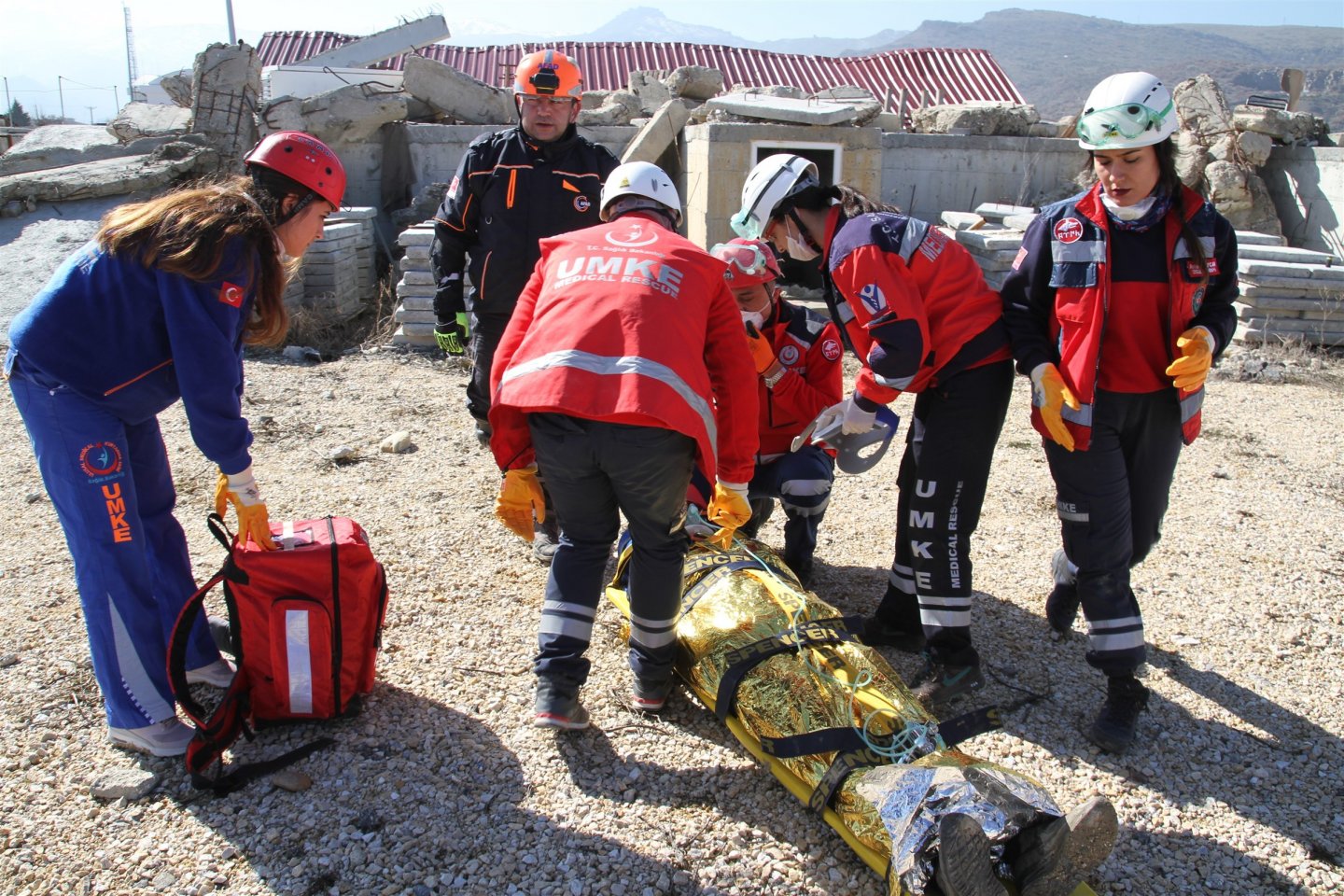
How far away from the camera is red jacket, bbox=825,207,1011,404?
2.82 m

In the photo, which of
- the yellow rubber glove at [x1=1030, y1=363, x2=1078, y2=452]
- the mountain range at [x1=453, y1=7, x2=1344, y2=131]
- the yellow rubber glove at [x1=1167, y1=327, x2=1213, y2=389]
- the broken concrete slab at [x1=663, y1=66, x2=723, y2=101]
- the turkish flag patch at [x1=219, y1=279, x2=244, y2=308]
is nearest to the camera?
the turkish flag patch at [x1=219, y1=279, x2=244, y2=308]

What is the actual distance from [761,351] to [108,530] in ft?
7.78

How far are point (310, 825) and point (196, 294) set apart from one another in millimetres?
1414

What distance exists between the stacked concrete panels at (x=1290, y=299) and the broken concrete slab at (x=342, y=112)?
8740mm

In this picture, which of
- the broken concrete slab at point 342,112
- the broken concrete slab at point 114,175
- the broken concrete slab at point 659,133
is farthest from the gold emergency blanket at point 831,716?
the broken concrete slab at point 342,112

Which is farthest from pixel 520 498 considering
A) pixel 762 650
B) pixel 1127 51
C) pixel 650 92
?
pixel 1127 51

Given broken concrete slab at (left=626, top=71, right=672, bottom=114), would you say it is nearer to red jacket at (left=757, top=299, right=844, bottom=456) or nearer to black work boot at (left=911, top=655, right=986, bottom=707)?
red jacket at (left=757, top=299, right=844, bottom=456)

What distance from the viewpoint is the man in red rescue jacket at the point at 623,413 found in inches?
97.8

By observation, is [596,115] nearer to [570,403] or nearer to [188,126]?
[188,126]

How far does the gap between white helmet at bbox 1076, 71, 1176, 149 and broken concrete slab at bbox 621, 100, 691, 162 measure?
7.39 meters

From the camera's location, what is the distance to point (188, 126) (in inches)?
376

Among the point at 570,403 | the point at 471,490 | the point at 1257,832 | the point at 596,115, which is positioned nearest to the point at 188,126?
the point at 596,115

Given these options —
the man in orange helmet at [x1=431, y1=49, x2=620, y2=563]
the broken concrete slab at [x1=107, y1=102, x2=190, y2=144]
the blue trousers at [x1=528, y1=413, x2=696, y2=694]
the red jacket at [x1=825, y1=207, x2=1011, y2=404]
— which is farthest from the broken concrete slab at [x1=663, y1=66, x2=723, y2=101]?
the blue trousers at [x1=528, y1=413, x2=696, y2=694]

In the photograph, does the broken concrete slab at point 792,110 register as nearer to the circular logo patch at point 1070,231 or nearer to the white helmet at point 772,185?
the white helmet at point 772,185
